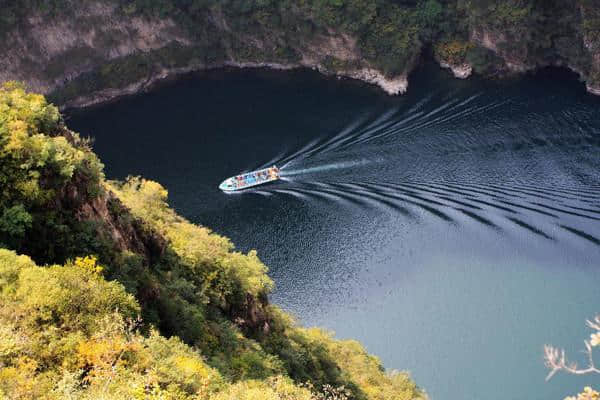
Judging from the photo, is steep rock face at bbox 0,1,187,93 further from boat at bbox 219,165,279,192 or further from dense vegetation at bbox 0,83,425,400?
dense vegetation at bbox 0,83,425,400

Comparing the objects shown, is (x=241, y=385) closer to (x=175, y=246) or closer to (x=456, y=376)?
(x=175, y=246)

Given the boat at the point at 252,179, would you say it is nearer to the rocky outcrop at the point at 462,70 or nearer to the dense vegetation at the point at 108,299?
the dense vegetation at the point at 108,299

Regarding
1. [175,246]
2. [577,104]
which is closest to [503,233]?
[577,104]

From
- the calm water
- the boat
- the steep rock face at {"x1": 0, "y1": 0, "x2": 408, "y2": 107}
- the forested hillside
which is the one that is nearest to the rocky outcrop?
the forested hillside

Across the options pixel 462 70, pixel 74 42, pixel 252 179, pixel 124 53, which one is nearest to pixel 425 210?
pixel 252 179

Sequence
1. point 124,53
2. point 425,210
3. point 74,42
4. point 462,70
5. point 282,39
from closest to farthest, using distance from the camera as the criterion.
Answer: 1. point 425,210
2. point 462,70
3. point 74,42
4. point 282,39
5. point 124,53

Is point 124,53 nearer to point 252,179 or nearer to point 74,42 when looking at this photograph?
point 74,42

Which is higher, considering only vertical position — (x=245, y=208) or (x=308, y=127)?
(x=308, y=127)
